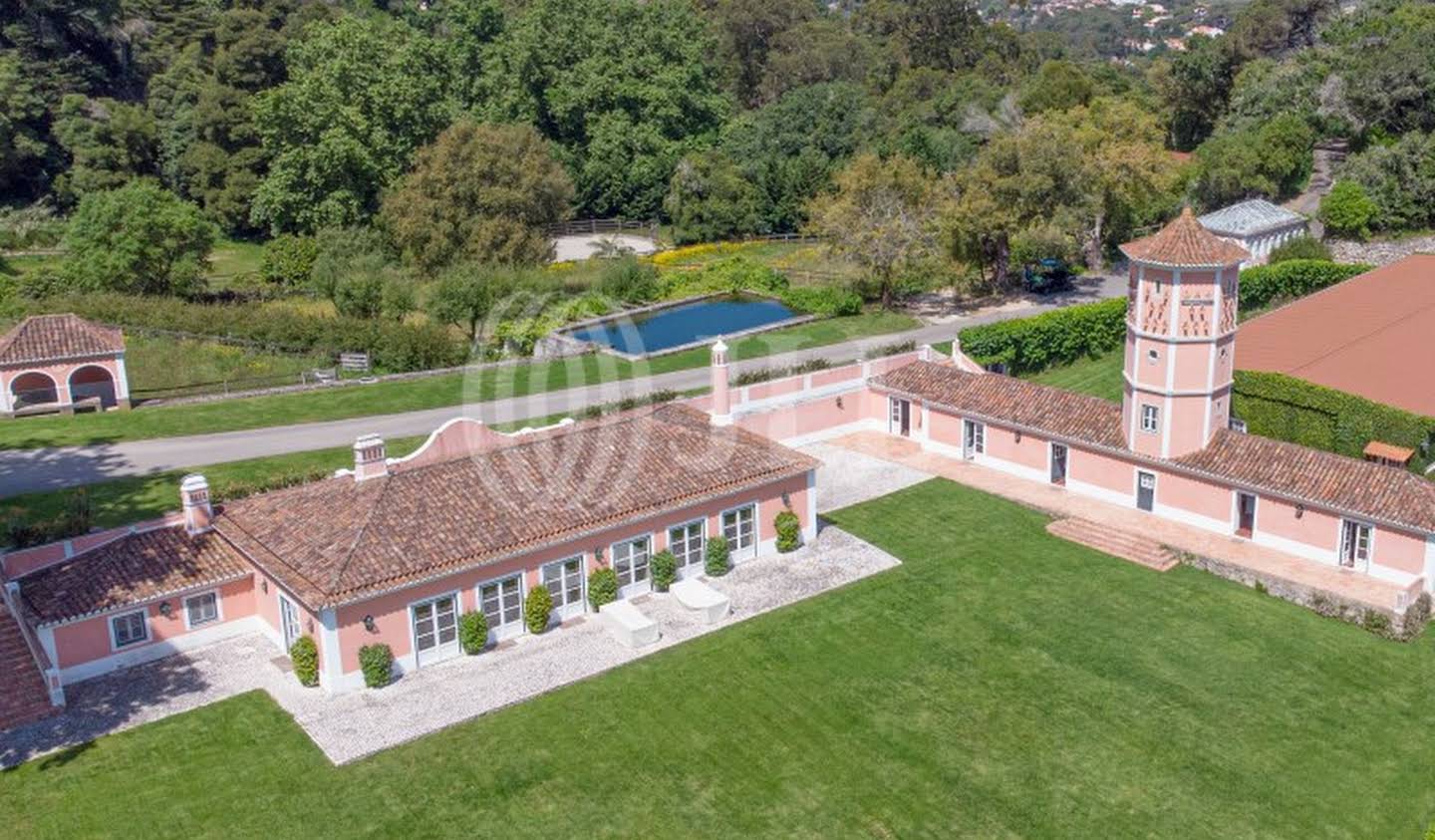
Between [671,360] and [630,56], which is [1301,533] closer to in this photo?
[671,360]

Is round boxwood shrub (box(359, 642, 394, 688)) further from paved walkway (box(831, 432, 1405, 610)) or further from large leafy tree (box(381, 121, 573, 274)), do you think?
large leafy tree (box(381, 121, 573, 274))

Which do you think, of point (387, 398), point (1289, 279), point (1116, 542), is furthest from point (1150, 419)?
point (1289, 279)

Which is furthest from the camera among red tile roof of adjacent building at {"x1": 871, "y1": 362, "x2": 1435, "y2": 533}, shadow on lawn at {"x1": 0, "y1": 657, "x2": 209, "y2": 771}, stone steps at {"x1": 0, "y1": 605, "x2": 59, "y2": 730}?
red tile roof of adjacent building at {"x1": 871, "y1": 362, "x2": 1435, "y2": 533}

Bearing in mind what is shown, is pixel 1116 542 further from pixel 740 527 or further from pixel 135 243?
pixel 135 243

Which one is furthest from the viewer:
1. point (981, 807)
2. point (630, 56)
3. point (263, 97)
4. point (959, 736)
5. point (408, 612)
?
point (630, 56)

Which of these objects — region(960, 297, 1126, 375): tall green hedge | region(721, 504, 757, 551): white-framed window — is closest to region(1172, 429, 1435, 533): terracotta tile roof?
region(721, 504, 757, 551): white-framed window

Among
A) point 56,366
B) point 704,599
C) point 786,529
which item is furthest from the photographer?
point 56,366

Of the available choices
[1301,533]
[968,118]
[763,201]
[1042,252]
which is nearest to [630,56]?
[763,201]
